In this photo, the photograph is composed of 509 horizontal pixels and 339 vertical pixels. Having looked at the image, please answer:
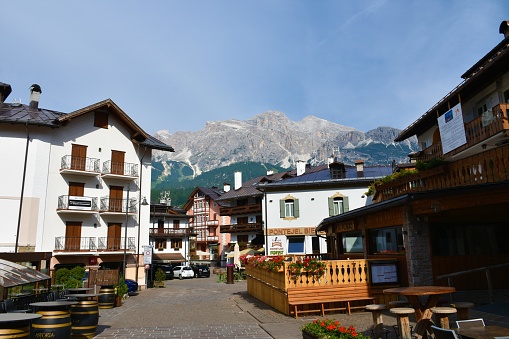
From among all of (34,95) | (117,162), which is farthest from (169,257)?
(34,95)

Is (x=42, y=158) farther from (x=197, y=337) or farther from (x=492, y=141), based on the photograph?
(x=492, y=141)

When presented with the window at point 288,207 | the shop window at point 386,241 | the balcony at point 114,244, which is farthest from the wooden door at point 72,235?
the shop window at point 386,241

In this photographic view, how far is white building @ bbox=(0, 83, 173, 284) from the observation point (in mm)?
24656

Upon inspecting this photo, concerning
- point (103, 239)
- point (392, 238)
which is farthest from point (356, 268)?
point (103, 239)

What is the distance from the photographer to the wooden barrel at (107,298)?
17.0m

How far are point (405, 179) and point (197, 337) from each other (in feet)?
40.1

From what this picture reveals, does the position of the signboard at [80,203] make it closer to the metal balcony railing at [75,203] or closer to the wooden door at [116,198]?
the metal balcony railing at [75,203]

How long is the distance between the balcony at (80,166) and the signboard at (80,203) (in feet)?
5.70

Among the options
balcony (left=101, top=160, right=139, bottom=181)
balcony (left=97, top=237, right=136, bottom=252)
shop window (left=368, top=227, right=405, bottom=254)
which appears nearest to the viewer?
shop window (left=368, top=227, right=405, bottom=254)

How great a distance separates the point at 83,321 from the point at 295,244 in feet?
87.1

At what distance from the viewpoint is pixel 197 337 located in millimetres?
10383

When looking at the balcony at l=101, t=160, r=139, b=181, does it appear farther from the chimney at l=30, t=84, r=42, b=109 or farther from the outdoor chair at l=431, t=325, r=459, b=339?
the outdoor chair at l=431, t=325, r=459, b=339

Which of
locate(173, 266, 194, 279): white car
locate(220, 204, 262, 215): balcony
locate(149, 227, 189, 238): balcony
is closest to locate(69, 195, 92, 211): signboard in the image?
locate(173, 266, 194, 279): white car

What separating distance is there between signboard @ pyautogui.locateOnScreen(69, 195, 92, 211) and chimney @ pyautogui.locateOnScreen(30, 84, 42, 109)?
8.55 meters
